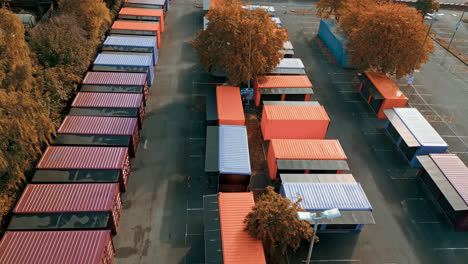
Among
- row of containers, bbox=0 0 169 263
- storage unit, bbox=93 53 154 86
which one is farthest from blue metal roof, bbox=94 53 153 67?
row of containers, bbox=0 0 169 263

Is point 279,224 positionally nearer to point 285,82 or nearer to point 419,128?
point 419,128

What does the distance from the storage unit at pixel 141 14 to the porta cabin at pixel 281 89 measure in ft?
84.4

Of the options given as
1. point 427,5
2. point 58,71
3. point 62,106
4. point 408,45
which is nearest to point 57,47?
point 58,71

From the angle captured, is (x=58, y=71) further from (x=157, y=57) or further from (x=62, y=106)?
(x=157, y=57)

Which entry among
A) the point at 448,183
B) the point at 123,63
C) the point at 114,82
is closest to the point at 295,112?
the point at 448,183

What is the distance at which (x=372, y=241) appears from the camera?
100.0ft

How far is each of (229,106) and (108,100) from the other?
47.2 ft

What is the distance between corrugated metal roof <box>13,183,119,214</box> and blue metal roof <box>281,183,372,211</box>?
15.9m

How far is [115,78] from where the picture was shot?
4262cm

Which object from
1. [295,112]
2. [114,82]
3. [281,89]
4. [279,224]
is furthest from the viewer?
[281,89]

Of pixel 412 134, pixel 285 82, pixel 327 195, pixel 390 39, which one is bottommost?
pixel 327 195

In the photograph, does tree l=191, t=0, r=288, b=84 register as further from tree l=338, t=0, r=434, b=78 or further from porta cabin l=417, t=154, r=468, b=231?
porta cabin l=417, t=154, r=468, b=231

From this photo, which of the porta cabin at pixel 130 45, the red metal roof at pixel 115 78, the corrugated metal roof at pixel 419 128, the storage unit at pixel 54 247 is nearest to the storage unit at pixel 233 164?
the storage unit at pixel 54 247

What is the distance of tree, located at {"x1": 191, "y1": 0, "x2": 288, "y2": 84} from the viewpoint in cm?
4222
